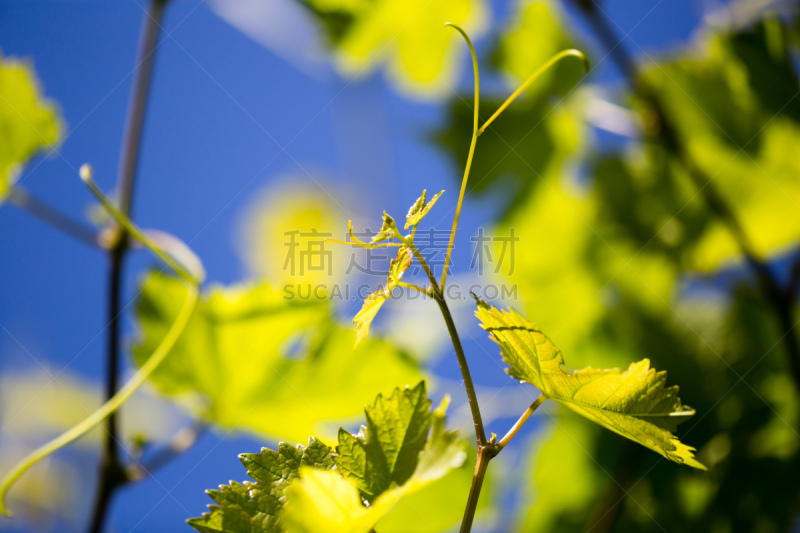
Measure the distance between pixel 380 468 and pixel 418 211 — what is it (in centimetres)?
15

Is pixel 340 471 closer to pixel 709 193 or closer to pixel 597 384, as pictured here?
pixel 597 384

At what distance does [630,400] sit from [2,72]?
0.81 m

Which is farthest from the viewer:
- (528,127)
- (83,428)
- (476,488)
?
(528,127)

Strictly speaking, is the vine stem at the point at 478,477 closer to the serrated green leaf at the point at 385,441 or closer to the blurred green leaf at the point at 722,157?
the serrated green leaf at the point at 385,441

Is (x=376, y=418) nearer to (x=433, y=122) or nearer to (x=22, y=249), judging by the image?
(x=433, y=122)

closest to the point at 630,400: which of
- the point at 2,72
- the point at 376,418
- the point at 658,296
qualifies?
the point at 376,418

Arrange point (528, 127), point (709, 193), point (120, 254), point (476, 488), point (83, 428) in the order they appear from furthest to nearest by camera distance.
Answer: point (528, 127) → point (709, 193) → point (120, 254) → point (83, 428) → point (476, 488)

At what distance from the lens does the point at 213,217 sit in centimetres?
70

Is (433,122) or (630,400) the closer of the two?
(630,400)

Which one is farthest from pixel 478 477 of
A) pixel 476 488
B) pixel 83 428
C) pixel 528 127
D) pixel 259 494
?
pixel 528 127

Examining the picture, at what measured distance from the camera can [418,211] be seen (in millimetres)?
297

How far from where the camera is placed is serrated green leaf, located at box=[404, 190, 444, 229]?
28 centimetres

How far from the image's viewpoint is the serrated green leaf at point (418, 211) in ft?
0.93

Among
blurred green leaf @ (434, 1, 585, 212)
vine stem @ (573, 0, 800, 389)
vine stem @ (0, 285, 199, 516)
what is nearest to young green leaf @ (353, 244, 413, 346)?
vine stem @ (0, 285, 199, 516)
